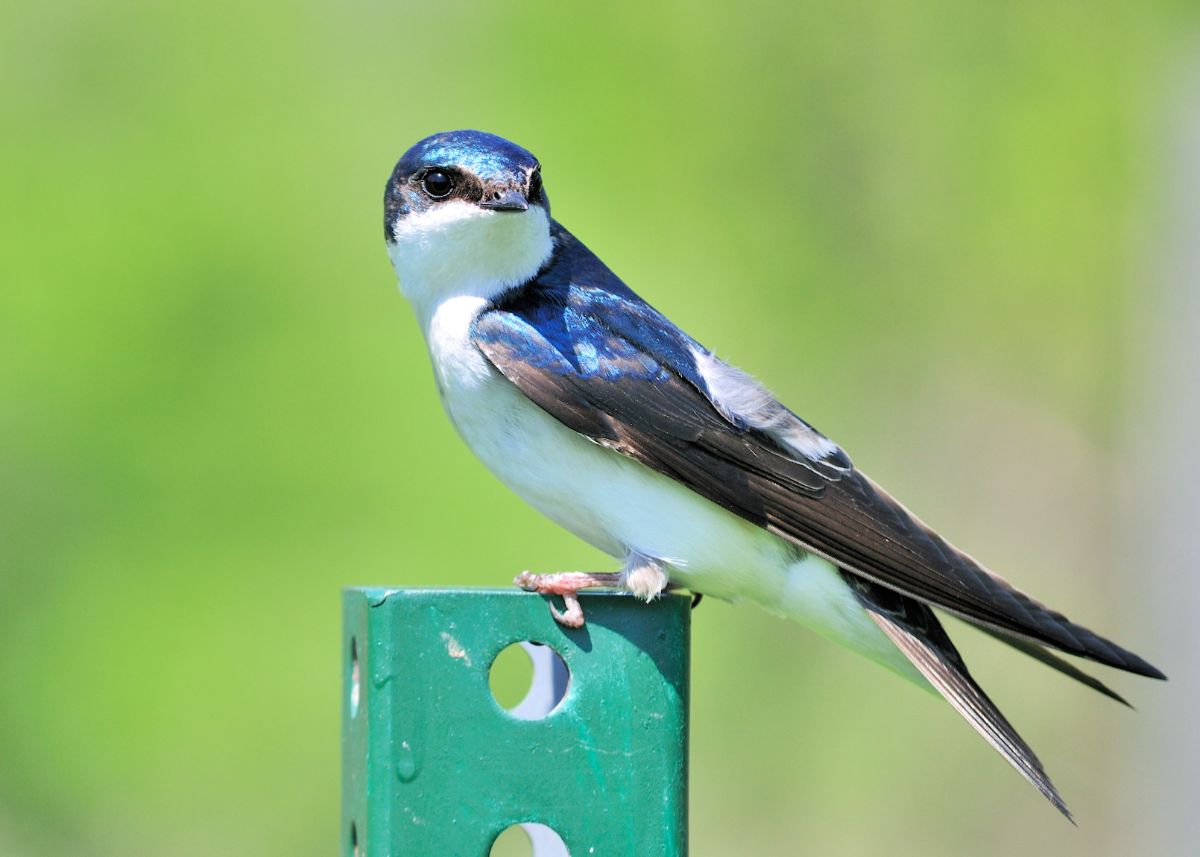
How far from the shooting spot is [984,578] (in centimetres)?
227

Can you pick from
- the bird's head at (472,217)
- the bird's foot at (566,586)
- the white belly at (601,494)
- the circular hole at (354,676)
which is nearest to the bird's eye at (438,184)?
the bird's head at (472,217)

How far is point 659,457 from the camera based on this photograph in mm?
2301

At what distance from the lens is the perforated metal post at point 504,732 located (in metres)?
1.77

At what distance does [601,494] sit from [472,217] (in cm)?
47

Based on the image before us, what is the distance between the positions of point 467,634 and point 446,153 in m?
0.94

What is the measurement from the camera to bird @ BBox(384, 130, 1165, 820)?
228cm

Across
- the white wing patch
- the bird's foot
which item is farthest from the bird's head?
the bird's foot

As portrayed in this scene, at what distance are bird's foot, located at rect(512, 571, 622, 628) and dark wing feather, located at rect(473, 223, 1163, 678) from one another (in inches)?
10.7

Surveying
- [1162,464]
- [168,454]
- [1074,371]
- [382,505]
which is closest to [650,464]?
[382,505]

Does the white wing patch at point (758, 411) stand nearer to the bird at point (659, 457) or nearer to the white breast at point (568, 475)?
the bird at point (659, 457)

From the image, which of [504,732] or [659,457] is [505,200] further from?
[504,732]

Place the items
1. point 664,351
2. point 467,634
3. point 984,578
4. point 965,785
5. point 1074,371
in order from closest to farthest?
point 467,634 → point 984,578 → point 664,351 → point 965,785 → point 1074,371

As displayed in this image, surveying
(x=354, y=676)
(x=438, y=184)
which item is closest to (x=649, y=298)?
(x=438, y=184)

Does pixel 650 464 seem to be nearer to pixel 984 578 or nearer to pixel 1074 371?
pixel 984 578
